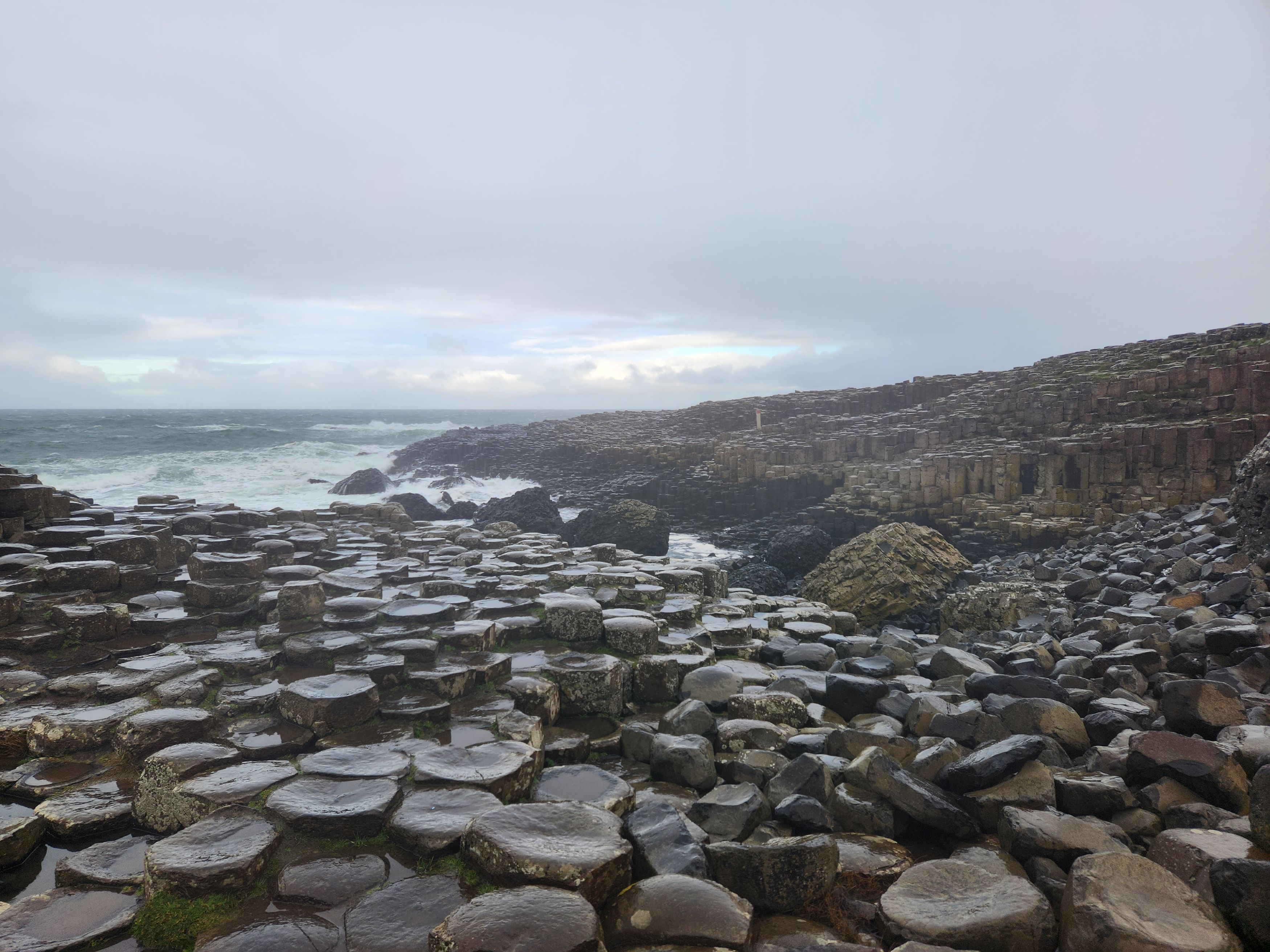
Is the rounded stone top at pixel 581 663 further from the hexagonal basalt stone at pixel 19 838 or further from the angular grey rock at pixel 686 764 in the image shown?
the hexagonal basalt stone at pixel 19 838

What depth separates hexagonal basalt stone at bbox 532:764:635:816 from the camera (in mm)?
2664

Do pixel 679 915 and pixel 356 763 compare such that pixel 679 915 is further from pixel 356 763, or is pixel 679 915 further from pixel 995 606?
pixel 995 606

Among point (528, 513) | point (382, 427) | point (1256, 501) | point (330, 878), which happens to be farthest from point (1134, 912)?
point (382, 427)

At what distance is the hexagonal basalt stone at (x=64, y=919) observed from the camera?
1865mm

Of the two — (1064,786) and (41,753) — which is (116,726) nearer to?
(41,753)

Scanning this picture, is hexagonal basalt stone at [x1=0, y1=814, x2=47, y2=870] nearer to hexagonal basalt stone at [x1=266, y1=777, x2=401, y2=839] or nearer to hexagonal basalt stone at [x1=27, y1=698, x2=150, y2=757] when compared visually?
hexagonal basalt stone at [x1=27, y1=698, x2=150, y2=757]

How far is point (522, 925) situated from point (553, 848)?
36 cm

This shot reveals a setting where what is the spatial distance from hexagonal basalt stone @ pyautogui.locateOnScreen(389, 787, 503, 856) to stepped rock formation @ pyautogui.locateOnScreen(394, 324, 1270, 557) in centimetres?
1122

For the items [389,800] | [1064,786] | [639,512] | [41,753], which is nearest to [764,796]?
[1064,786]

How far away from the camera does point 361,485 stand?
23.3 metres

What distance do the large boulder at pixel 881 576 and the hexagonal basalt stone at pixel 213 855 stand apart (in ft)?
21.2

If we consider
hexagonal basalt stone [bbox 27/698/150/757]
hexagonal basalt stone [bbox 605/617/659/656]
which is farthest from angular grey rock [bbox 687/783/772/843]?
hexagonal basalt stone [bbox 27/698/150/757]

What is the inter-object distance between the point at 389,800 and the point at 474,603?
2.65 m

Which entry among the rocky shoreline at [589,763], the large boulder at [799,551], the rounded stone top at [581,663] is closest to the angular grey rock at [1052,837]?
the rocky shoreline at [589,763]
